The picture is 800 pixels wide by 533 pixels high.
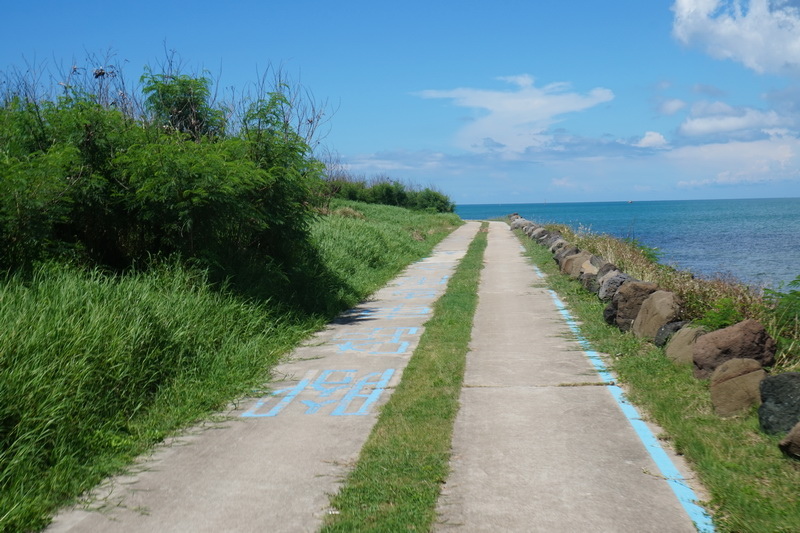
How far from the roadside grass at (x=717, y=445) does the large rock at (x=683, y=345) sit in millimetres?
97

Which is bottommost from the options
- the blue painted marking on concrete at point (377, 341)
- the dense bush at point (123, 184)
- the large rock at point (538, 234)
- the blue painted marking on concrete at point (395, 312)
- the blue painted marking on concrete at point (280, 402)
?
the blue painted marking on concrete at point (395, 312)

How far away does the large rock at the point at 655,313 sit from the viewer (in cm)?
929

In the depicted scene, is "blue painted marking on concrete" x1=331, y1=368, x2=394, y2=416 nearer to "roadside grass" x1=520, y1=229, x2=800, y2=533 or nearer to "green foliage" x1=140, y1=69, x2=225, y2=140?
"roadside grass" x1=520, y1=229, x2=800, y2=533

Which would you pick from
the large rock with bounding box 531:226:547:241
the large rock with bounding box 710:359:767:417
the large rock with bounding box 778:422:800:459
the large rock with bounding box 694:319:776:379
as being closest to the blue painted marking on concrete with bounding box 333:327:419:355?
the large rock with bounding box 694:319:776:379

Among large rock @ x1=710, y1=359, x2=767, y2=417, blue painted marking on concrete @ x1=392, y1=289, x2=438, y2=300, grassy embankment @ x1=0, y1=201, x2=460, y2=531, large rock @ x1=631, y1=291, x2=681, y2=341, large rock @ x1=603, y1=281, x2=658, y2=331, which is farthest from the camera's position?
blue painted marking on concrete @ x1=392, y1=289, x2=438, y2=300

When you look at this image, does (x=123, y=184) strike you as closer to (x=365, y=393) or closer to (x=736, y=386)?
(x=365, y=393)

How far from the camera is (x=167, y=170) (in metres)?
10.2

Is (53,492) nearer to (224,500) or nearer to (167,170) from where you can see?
(224,500)

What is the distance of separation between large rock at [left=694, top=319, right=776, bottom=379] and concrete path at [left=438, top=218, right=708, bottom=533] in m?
1.04

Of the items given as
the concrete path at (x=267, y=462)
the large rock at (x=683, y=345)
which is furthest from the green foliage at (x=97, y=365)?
the large rock at (x=683, y=345)

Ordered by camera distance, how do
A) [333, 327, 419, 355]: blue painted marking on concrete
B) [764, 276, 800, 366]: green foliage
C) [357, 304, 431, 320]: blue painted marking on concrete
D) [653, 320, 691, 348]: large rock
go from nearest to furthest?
1. [764, 276, 800, 366]: green foliage
2. [653, 320, 691, 348]: large rock
3. [333, 327, 419, 355]: blue painted marking on concrete
4. [357, 304, 431, 320]: blue painted marking on concrete

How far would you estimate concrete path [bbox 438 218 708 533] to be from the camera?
4.52 m

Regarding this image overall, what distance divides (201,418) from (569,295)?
30.5 ft

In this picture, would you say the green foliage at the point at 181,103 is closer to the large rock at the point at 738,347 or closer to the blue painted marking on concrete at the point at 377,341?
the blue painted marking on concrete at the point at 377,341
